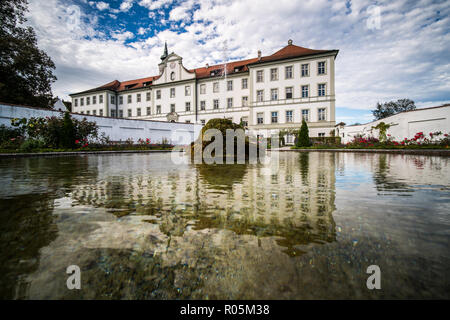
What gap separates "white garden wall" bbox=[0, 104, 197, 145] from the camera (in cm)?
1315

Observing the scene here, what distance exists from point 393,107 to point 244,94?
197 ft

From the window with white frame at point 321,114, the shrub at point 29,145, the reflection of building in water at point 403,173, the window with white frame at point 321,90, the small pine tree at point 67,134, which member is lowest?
the reflection of building in water at point 403,173

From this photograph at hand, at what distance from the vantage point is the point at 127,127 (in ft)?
69.3

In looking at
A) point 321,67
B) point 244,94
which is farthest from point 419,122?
point 244,94

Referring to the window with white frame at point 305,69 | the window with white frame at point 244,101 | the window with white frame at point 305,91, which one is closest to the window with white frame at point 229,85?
the window with white frame at point 244,101

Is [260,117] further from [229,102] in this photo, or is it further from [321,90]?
[321,90]

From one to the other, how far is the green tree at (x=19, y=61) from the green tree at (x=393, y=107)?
82.4 m

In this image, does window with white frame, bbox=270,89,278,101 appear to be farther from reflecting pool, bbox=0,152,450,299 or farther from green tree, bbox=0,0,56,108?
reflecting pool, bbox=0,152,450,299

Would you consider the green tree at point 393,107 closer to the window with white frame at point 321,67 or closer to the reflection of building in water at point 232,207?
the window with white frame at point 321,67

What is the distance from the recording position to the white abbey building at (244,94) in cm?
2823

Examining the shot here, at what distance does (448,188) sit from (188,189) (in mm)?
3643

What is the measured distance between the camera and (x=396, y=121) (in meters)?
16.6
